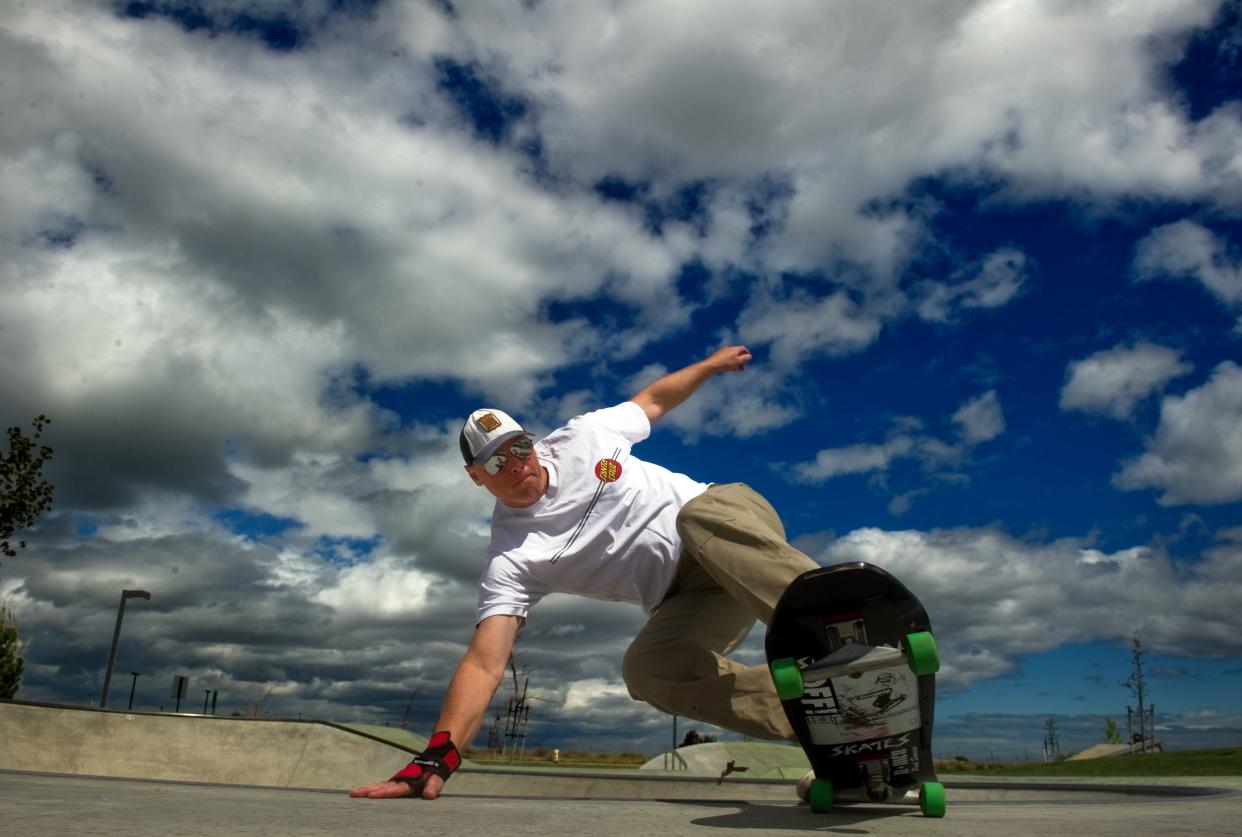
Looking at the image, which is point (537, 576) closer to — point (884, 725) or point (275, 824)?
point (884, 725)

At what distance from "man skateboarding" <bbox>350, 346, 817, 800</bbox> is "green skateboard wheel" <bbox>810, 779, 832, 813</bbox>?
0.80m

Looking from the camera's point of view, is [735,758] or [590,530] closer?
[590,530]

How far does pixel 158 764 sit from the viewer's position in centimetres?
716

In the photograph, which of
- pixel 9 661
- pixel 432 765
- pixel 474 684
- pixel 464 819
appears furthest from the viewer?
pixel 9 661

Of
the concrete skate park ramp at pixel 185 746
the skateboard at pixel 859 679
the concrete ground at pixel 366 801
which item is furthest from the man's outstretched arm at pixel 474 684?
the concrete skate park ramp at pixel 185 746

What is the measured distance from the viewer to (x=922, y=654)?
8.16ft

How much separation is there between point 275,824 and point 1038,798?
4.09 m

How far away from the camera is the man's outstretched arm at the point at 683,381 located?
4.53 m

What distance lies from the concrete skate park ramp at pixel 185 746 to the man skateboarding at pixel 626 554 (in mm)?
3695

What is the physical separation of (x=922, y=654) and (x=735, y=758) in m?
6.73

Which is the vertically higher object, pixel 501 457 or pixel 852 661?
pixel 501 457

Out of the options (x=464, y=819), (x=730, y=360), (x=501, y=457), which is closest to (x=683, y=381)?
(x=730, y=360)

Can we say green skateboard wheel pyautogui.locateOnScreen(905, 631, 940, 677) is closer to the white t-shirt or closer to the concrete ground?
the concrete ground

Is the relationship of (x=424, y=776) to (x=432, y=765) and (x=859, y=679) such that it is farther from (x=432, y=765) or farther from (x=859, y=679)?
(x=859, y=679)
